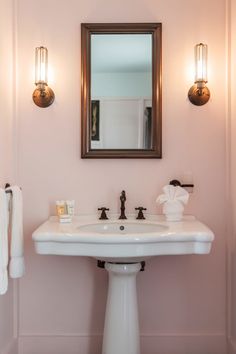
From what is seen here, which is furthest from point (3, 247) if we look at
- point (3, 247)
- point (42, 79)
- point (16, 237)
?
point (42, 79)

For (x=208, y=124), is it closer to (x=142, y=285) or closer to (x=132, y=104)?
(x=132, y=104)

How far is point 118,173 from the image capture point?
2111 millimetres

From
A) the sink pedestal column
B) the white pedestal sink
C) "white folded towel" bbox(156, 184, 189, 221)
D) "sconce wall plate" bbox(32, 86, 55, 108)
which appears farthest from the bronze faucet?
"sconce wall plate" bbox(32, 86, 55, 108)

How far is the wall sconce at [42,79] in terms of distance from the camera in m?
2.03

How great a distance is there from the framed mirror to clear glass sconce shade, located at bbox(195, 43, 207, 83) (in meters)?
0.24

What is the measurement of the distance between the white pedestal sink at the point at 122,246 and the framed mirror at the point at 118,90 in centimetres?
41

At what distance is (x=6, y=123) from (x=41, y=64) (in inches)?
15.2

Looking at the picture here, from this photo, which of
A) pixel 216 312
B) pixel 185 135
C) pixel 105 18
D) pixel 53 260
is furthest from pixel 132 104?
pixel 216 312

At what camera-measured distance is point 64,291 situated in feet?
6.95

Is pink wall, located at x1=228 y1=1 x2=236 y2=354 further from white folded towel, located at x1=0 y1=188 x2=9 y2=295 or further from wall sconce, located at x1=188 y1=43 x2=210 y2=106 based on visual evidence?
white folded towel, located at x1=0 y1=188 x2=9 y2=295

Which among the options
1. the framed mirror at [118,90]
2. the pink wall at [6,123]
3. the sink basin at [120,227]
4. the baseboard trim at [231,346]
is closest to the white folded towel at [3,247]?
the pink wall at [6,123]

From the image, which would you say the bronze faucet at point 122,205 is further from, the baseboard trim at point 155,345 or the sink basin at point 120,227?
the baseboard trim at point 155,345

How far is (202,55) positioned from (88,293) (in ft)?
4.93

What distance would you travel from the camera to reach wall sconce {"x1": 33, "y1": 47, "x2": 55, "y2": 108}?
2031 mm
